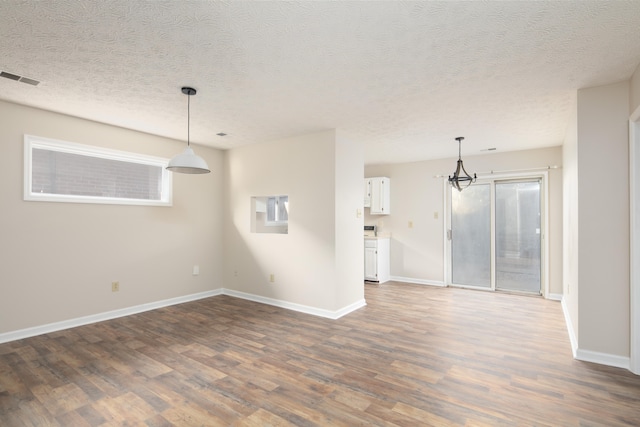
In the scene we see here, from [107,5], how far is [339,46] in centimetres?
142

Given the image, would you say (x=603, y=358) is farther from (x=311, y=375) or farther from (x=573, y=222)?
(x=311, y=375)

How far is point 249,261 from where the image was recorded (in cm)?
533

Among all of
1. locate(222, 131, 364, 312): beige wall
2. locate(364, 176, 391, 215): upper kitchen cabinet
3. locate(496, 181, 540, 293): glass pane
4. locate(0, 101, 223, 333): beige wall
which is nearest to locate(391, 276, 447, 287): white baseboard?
locate(496, 181, 540, 293): glass pane

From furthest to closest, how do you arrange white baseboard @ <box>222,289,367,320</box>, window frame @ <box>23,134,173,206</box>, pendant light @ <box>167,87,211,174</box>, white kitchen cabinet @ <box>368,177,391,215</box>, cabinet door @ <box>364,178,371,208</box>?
cabinet door @ <box>364,178,371,208</box> → white kitchen cabinet @ <box>368,177,391,215</box> → white baseboard @ <box>222,289,367,320</box> → window frame @ <box>23,134,173,206</box> → pendant light @ <box>167,87,211,174</box>

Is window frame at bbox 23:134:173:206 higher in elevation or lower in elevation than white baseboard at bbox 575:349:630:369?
higher

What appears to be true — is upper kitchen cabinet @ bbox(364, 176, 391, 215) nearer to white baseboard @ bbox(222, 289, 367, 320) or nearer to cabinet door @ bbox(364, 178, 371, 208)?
cabinet door @ bbox(364, 178, 371, 208)

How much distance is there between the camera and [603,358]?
2.91 meters

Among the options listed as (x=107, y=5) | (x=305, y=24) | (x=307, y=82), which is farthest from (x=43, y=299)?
(x=305, y=24)

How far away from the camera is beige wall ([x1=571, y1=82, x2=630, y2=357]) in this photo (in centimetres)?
284

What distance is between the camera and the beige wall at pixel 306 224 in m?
4.40

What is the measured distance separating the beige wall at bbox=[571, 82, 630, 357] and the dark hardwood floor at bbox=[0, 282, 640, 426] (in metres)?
0.37

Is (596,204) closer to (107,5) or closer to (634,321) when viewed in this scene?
(634,321)

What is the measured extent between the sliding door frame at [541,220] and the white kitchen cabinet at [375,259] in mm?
1199

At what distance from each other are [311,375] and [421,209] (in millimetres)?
4672
